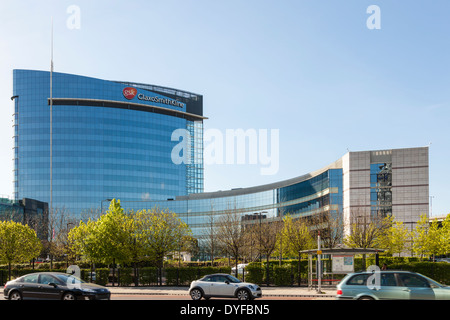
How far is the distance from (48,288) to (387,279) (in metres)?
14.5

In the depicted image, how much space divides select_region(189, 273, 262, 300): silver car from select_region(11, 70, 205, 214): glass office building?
4319 inches

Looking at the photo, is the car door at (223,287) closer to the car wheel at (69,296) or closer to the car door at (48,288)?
the car wheel at (69,296)

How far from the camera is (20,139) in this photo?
132 m

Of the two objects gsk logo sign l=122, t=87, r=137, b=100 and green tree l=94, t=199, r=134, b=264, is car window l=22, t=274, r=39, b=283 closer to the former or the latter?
green tree l=94, t=199, r=134, b=264

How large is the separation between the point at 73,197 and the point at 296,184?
230 feet

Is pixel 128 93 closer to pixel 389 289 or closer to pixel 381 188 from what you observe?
pixel 381 188

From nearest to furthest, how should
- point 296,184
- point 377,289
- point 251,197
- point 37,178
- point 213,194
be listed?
point 377,289 → point 296,184 → point 251,197 → point 213,194 → point 37,178

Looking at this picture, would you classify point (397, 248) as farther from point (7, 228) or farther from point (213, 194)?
point (213, 194)

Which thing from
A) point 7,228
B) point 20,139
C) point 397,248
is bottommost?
point 397,248

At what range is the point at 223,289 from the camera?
2442 centimetres

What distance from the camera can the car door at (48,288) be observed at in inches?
814

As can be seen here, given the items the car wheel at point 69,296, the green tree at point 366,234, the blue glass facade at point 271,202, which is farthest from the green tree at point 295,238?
the car wheel at point 69,296

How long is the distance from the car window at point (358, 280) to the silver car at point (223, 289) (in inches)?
290
